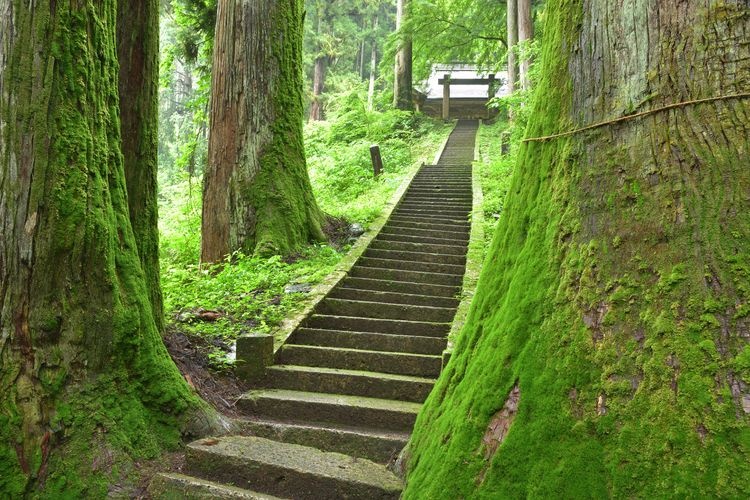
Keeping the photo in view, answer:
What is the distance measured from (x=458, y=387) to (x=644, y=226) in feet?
4.04

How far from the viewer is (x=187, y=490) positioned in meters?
3.64

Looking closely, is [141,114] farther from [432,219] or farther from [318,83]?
[318,83]

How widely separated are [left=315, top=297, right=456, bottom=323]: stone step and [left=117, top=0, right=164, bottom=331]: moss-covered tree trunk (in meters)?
2.85

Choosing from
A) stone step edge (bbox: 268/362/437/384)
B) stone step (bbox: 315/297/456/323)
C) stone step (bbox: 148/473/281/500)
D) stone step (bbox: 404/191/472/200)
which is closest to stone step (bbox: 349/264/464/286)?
stone step (bbox: 315/297/456/323)

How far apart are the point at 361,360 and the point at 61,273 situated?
10.7ft

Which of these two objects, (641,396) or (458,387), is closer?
(641,396)

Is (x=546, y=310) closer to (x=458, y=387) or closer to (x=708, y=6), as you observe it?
(x=458, y=387)

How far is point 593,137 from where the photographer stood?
2410 millimetres

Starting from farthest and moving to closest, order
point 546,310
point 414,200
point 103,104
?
point 414,200
point 103,104
point 546,310

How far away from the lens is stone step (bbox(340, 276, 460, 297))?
8.07 metres

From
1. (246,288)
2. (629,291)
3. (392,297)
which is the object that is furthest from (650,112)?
(246,288)

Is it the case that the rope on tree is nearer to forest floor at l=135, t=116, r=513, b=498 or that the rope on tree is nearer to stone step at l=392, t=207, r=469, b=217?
forest floor at l=135, t=116, r=513, b=498

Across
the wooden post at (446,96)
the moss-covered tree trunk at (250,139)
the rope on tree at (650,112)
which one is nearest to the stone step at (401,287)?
the moss-covered tree trunk at (250,139)

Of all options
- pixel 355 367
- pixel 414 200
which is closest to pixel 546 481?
pixel 355 367
